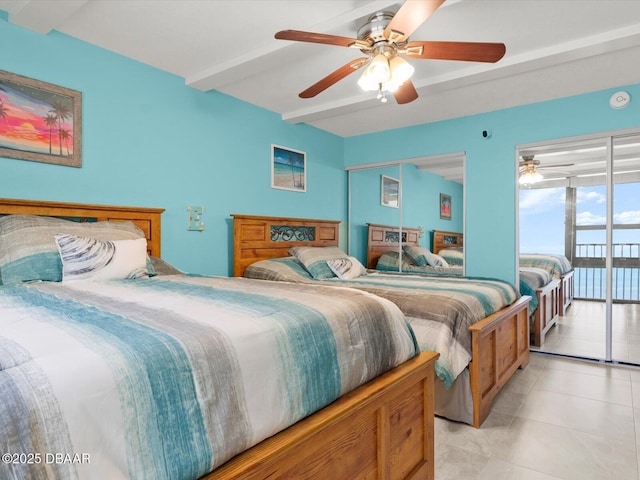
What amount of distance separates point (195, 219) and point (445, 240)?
261 cm

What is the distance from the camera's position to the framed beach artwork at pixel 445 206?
4.10m

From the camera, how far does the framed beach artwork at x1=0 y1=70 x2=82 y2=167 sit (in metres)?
2.23

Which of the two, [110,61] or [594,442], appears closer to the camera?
[594,442]

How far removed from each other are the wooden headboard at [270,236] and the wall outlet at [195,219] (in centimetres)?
31

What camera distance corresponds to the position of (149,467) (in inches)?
28.0

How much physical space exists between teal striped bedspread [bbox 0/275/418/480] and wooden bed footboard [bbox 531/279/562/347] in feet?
8.93

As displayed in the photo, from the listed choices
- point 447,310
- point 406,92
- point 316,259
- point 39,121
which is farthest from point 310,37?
point 316,259

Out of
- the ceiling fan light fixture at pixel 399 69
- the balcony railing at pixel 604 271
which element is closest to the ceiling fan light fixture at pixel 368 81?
the ceiling fan light fixture at pixel 399 69

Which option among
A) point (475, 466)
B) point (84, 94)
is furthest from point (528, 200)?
point (84, 94)

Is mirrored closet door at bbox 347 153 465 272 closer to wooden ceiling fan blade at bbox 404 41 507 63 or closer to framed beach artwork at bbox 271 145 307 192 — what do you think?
framed beach artwork at bbox 271 145 307 192

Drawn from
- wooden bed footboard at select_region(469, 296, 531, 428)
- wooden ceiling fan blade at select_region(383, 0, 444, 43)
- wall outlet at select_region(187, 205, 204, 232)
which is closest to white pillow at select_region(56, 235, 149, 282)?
wall outlet at select_region(187, 205, 204, 232)

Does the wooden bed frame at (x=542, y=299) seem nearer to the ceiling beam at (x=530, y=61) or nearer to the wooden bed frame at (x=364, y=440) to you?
the ceiling beam at (x=530, y=61)

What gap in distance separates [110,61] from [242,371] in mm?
2704

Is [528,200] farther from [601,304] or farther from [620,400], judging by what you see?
[620,400]
